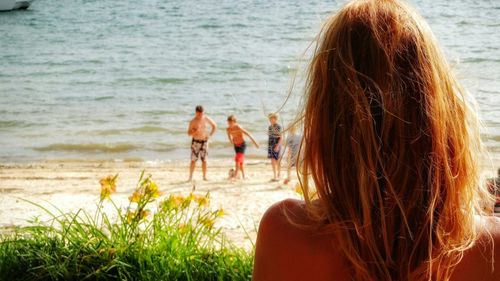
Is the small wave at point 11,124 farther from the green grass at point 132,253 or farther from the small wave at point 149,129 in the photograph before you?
the green grass at point 132,253

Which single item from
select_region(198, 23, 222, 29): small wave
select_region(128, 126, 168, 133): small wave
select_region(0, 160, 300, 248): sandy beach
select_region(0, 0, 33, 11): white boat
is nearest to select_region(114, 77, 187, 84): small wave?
select_region(128, 126, 168, 133): small wave

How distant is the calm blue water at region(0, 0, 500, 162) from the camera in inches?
714

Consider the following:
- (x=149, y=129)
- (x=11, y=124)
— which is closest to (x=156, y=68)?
(x=11, y=124)

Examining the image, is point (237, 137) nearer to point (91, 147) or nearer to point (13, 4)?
point (91, 147)

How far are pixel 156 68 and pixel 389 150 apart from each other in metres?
32.8

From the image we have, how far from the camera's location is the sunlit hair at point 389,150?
1363 millimetres

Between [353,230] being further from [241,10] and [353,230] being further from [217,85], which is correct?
[241,10]

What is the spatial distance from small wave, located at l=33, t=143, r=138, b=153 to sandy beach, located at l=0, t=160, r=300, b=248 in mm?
1191

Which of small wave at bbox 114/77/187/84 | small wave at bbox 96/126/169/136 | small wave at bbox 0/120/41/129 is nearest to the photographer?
small wave at bbox 96/126/169/136

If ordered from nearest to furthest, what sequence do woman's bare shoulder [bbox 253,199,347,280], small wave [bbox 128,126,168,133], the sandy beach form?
woman's bare shoulder [bbox 253,199,347,280] → the sandy beach → small wave [bbox 128,126,168,133]

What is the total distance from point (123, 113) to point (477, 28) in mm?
28529

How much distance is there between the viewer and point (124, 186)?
13320 millimetres

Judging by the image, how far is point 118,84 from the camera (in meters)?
29.5

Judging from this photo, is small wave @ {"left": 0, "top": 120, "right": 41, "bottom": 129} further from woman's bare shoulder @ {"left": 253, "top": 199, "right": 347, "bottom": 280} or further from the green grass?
woman's bare shoulder @ {"left": 253, "top": 199, "right": 347, "bottom": 280}
